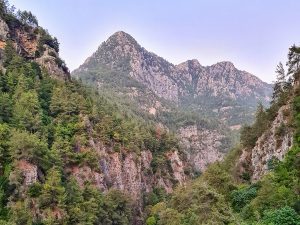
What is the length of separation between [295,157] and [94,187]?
37.6 meters

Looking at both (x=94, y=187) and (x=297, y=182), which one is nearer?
(x=297, y=182)

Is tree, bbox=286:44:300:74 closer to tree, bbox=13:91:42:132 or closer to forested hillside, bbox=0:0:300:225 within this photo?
forested hillside, bbox=0:0:300:225

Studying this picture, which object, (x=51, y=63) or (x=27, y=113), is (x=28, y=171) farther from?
(x=51, y=63)

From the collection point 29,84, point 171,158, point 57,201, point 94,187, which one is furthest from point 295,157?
point 171,158

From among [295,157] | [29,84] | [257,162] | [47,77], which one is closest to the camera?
[295,157]

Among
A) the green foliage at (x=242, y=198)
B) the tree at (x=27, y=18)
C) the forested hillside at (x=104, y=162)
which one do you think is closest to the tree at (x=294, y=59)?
the forested hillside at (x=104, y=162)

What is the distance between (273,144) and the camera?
6438 centimetres

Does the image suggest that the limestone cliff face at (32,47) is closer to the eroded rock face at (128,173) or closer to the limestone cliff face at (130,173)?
the eroded rock face at (128,173)

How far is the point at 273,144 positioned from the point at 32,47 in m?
63.1

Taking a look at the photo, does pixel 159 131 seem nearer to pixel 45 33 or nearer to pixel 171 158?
pixel 171 158

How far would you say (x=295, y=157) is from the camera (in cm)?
4784

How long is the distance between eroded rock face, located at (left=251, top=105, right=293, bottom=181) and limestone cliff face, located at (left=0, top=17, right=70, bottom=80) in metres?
50.6

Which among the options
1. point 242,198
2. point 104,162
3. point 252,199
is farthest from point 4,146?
point 252,199

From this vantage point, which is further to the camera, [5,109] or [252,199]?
[5,109]
